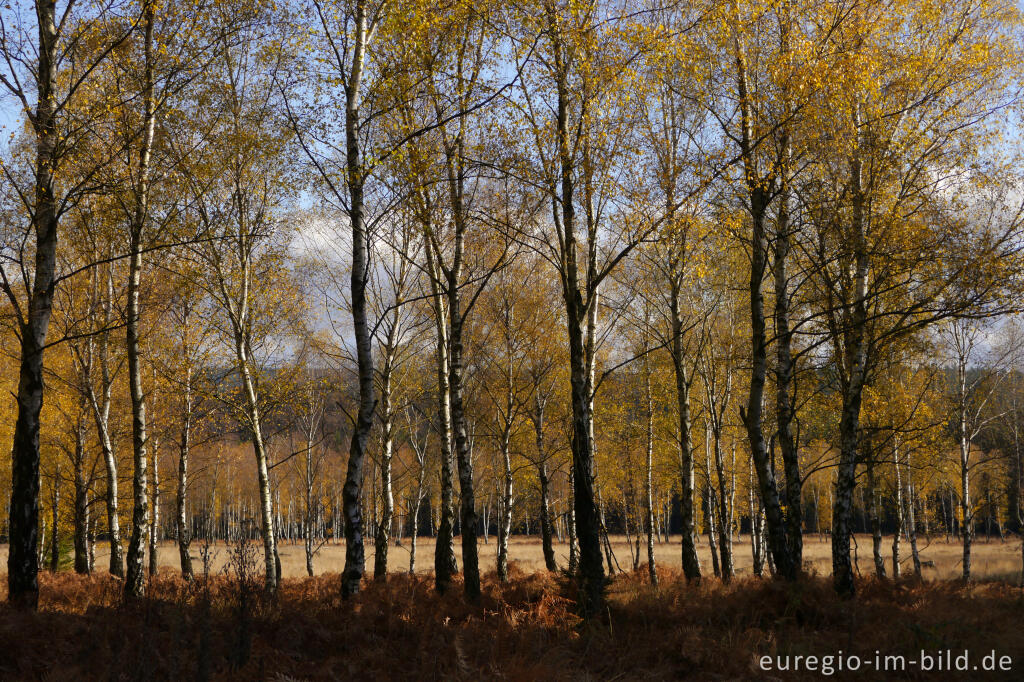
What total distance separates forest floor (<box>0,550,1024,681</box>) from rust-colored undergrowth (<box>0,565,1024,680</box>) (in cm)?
2

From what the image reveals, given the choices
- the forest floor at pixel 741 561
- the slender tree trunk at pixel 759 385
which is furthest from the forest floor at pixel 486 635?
the forest floor at pixel 741 561

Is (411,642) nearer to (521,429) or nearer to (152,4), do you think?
(152,4)

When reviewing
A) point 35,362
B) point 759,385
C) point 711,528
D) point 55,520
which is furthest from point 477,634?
point 55,520

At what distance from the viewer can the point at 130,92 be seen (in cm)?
1089

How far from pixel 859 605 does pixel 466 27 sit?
424 inches

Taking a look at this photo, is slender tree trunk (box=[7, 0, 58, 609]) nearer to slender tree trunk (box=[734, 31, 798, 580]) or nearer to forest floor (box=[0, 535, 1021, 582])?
slender tree trunk (box=[734, 31, 798, 580])

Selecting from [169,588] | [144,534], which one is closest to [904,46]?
[144,534]

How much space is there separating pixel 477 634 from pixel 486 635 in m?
0.11

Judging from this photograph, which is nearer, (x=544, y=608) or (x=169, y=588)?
(x=544, y=608)

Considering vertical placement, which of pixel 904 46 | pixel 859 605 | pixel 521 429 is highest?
pixel 904 46

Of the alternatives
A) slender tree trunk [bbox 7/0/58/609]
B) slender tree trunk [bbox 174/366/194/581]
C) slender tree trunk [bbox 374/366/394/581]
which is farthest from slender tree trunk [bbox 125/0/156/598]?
slender tree trunk [bbox 374/366/394/581]

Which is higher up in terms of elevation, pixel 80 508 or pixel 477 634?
pixel 80 508

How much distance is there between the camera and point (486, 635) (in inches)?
259

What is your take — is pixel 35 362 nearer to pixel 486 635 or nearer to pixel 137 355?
pixel 137 355
